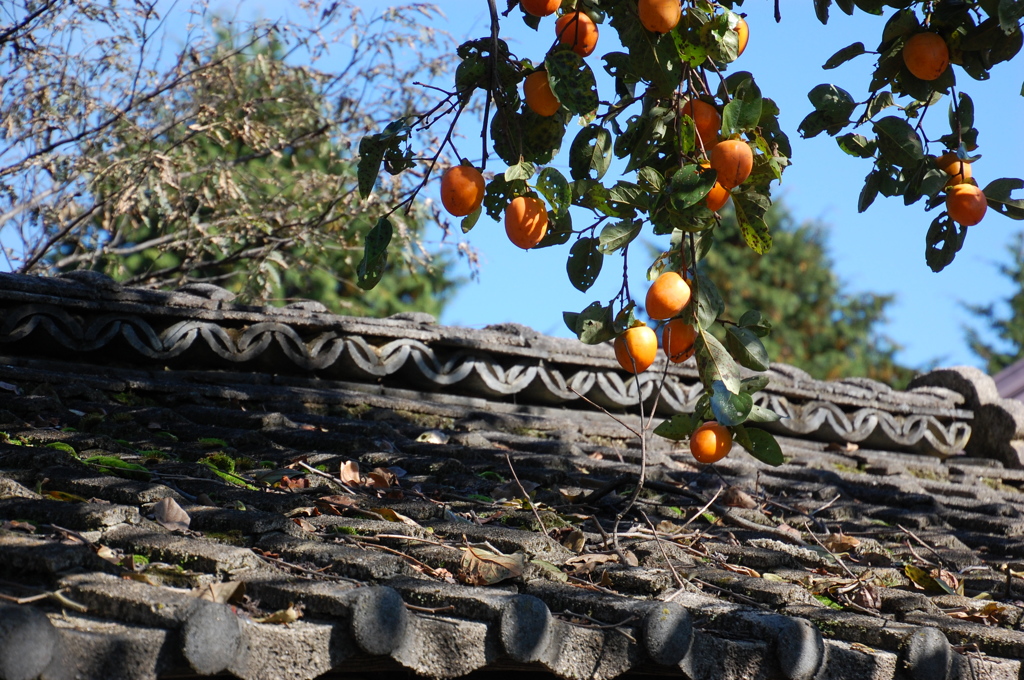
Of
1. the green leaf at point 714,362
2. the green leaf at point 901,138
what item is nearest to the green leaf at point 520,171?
the green leaf at point 714,362

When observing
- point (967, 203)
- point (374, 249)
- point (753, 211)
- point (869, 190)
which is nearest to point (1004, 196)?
point (967, 203)

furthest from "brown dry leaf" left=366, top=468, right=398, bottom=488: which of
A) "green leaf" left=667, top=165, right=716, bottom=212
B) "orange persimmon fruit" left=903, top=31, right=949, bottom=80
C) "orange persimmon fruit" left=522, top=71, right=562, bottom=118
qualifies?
"orange persimmon fruit" left=903, top=31, right=949, bottom=80

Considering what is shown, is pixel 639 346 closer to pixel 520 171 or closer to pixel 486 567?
pixel 520 171

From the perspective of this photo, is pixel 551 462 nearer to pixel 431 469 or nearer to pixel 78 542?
pixel 431 469

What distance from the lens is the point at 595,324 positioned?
6.95 ft

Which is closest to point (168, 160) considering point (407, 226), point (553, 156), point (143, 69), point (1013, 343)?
point (143, 69)

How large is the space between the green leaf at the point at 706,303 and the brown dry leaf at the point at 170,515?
3.93ft

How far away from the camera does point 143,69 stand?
22.7ft

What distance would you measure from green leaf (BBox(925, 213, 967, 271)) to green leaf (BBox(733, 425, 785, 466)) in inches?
30.1

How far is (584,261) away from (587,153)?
0.25m

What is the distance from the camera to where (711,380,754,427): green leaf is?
1.83 meters

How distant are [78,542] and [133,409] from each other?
Answer: 1.60 meters

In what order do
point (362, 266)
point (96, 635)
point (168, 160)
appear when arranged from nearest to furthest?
point (96, 635), point (362, 266), point (168, 160)

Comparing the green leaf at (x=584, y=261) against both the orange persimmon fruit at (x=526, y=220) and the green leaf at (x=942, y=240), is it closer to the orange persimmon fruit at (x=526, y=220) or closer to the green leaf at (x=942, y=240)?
the orange persimmon fruit at (x=526, y=220)
